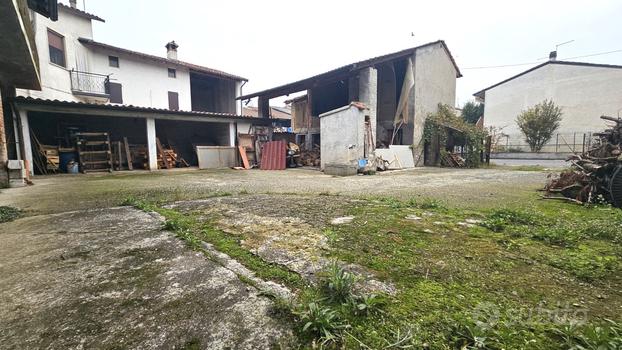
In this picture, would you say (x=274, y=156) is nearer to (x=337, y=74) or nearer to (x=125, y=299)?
(x=337, y=74)

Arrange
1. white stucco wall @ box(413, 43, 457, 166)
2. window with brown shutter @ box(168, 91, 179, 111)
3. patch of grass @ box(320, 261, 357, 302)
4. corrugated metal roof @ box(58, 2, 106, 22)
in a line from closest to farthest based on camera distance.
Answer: patch of grass @ box(320, 261, 357, 302), white stucco wall @ box(413, 43, 457, 166), corrugated metal roof @ box(58, 2, 106, 22), window with brown shutter @ box(168, 91, 179, 111)

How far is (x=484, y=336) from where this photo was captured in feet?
3.46

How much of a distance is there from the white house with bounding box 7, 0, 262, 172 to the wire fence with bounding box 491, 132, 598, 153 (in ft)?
67.7

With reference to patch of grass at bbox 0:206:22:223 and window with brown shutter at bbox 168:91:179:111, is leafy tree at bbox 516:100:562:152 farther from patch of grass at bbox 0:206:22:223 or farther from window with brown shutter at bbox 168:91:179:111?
patch of grass at bbox 0:206:22:223

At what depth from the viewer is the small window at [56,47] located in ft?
42.7

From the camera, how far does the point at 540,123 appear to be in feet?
60.0

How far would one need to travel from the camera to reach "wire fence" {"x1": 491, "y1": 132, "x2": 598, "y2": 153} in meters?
19.2

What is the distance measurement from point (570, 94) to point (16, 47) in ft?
96.8

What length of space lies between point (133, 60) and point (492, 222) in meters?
20.3

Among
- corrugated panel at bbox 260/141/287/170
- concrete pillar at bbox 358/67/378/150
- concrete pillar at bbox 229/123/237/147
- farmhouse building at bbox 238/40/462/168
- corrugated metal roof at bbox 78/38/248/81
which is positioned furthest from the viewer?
corrugated metal roof at bbox 78/38/248/81

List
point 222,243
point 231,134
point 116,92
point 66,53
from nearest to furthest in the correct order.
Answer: point 222,243 → point 66,53 → point 231,134 → point 116,92

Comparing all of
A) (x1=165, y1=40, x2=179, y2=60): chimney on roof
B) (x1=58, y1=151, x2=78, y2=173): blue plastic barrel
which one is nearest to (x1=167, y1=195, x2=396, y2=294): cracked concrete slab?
(x1=58, y1=151, x2=78, y2=173): blue plastic barrel

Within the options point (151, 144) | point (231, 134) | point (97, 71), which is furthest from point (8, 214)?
point (97, 71)

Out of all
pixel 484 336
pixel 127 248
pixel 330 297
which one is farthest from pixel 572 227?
pixel 127 248
